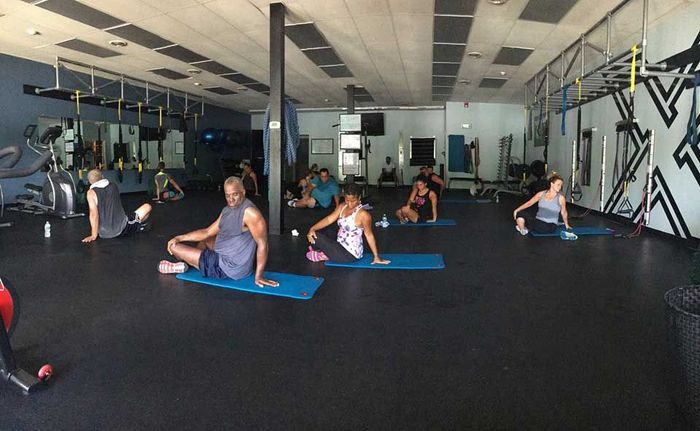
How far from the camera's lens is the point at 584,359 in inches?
86.4

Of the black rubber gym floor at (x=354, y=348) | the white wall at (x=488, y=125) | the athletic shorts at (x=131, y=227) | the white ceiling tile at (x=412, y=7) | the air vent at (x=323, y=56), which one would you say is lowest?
the black rubber gym floor at (x=354, y=348)

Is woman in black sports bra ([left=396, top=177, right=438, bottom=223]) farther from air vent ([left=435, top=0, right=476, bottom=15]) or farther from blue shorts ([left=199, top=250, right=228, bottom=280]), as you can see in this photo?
blue shorts ([left=199, top=250, right=228, bottom=280])

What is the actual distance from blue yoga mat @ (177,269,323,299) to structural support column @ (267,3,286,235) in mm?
2200

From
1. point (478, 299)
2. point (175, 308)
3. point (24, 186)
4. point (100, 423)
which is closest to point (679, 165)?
point (478, 299)

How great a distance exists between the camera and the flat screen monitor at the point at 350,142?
9867 millimetres

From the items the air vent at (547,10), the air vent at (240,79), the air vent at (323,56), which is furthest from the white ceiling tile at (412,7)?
the air vent at (240,79)

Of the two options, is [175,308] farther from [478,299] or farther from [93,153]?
[93,153]

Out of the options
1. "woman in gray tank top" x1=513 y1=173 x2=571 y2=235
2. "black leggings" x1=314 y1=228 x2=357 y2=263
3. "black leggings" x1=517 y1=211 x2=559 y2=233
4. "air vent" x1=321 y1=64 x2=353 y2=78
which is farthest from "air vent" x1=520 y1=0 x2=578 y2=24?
"air vent" x1=321 y1=64 x2=353 y2=78

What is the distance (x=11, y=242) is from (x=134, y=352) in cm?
404

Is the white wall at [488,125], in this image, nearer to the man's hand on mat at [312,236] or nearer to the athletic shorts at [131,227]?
the athletic shorts at [131,227]

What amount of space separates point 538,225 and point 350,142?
4.94m

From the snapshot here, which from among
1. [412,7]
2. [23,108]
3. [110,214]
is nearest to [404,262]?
[412,7]

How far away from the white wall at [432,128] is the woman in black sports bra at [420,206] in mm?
7592

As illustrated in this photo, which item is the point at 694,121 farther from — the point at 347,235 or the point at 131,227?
the point at 131,227
